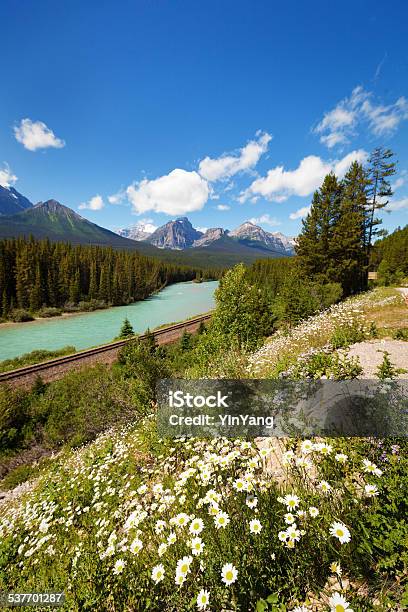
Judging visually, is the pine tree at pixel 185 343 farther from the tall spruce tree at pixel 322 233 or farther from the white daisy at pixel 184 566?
the white daisy at pixel 184 566

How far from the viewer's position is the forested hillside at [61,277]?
49250 millimetres

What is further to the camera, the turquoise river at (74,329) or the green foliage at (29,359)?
the turquoise river at (74,329)

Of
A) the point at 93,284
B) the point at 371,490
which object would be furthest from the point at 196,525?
the point at 93,284

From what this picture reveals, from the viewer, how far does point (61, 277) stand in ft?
183

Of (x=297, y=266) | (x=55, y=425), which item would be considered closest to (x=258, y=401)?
(x=55, y=425)

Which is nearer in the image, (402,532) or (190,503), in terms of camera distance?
(402,532)

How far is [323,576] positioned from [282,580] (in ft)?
1.00

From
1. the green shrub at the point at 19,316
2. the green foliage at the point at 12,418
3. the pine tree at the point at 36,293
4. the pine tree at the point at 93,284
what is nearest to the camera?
the green foliage at the point at 12,418

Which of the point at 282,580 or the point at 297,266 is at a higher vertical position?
the point at 297,266

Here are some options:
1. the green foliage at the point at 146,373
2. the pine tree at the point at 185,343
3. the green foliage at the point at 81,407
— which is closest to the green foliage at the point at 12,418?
the green foliage at the point at 81,407

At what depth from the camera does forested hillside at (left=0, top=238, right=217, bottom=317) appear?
162 feet

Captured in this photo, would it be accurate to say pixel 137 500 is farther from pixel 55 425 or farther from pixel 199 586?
pixel 55 425

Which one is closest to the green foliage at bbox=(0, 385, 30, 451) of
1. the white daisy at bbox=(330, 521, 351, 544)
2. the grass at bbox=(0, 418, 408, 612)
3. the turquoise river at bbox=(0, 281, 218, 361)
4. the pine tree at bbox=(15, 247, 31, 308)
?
the grass at bbox=(0, 418, 408, 612)

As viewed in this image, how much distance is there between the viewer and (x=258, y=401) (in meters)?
4.53
